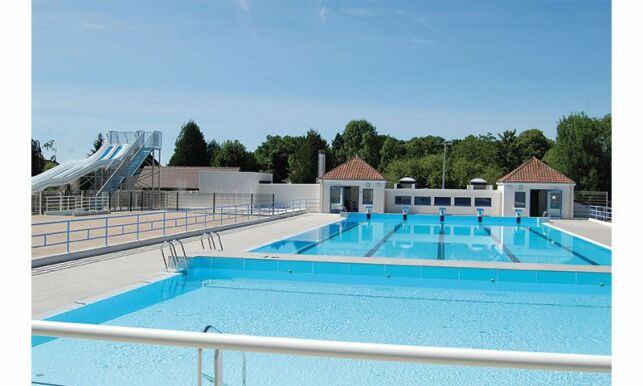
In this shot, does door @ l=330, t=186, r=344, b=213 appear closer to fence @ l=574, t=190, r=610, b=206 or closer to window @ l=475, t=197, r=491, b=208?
window @ l=475, t=197, r=491, b=208

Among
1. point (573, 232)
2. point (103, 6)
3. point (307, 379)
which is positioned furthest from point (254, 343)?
point (573, 232)

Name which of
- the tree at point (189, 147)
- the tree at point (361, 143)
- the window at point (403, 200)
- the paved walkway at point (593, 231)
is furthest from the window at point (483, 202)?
the tree at point (189, 147)

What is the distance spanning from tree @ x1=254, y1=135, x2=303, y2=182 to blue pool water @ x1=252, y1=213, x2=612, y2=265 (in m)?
32.6

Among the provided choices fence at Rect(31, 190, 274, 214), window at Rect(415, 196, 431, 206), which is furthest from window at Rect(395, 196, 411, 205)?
fence at Rect(31, 190, 274, 214)

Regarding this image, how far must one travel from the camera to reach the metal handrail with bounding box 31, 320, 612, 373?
4.78 ft

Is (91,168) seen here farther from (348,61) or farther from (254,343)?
(254,343)

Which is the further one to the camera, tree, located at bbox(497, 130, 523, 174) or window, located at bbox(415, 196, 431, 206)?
tree, located at bbox(497, 130, 523, 174)

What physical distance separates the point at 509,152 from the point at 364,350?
5569cm

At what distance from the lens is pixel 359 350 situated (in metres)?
1.53

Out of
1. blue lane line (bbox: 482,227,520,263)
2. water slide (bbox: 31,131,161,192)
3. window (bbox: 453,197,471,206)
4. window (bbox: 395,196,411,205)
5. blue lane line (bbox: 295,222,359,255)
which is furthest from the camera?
window (bbox: 395,196,411,205)

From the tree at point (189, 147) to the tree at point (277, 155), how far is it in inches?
250

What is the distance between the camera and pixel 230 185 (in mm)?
34594

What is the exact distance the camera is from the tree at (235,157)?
2330 inches

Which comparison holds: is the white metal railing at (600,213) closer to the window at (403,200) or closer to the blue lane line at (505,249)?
the blue lane line at (505,249)
